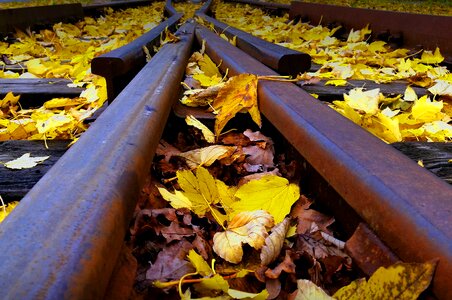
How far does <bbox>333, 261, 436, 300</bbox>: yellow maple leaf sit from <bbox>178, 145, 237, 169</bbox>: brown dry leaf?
0.71m

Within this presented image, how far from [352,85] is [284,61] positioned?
21.8 inches

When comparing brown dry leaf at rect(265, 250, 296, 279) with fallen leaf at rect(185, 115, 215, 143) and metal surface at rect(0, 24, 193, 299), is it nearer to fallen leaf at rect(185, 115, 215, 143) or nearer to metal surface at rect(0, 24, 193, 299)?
metal surface at rect(0, 24, 193, 299)

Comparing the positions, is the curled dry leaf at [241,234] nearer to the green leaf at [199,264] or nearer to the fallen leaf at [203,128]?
the green leaf at [199,264]

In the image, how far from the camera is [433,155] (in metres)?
1.30

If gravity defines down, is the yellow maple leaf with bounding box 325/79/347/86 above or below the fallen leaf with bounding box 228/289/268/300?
below

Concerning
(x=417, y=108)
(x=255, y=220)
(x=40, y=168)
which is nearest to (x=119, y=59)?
(x=40, y=168)

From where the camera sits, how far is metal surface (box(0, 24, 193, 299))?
1.65 ft

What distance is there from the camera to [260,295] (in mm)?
719

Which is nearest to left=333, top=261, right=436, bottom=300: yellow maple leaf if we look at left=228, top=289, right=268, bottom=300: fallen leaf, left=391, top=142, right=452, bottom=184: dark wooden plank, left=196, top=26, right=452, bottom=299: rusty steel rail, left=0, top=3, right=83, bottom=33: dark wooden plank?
left=196, top=26, right=452, bottom=299: rusty steel rail

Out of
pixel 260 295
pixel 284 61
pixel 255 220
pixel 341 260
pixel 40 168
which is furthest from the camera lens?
pixel 284 61

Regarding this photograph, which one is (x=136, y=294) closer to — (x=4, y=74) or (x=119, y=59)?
(x=119, y=59)

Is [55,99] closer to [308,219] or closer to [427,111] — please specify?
[308,219]

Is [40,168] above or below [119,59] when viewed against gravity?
below

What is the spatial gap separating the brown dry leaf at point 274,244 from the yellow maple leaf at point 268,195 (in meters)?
0.09
